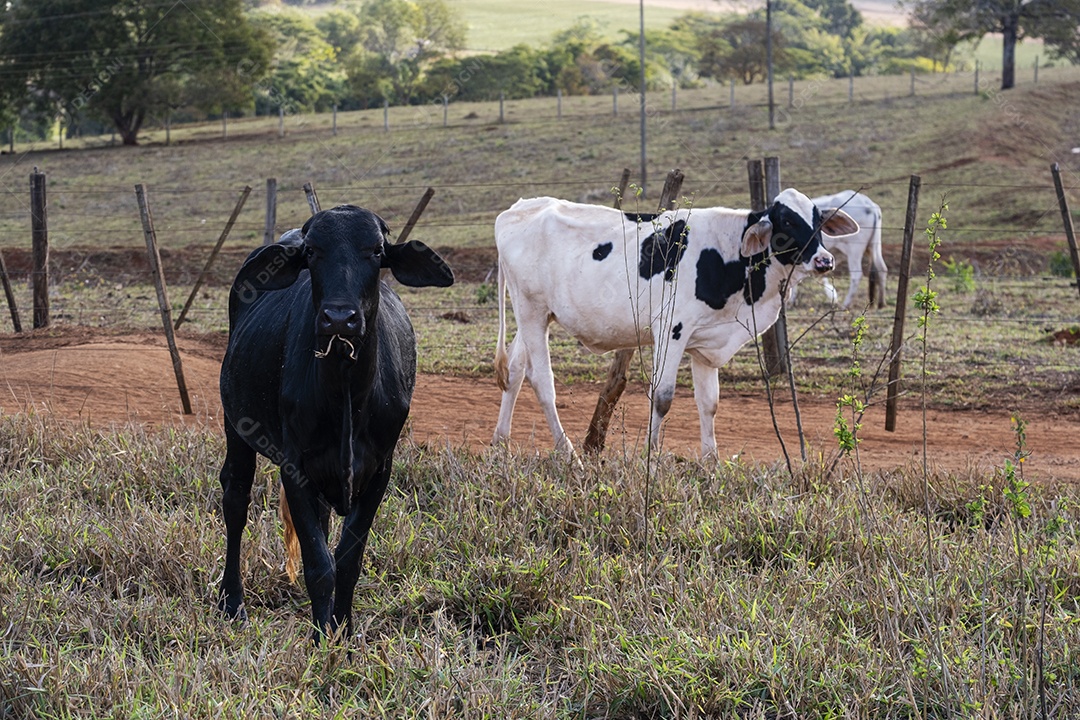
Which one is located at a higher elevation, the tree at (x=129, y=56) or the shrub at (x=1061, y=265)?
the tree at (x=129, y=56)

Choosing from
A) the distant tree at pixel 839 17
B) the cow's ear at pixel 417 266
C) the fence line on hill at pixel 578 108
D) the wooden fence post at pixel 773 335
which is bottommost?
the wooden fence post at pixel 773 335

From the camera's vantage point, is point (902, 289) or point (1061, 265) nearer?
point (902, 289)

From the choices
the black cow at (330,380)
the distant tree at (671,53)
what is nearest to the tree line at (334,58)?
the distant tree at (671,53)

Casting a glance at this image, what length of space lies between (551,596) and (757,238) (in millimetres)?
3491

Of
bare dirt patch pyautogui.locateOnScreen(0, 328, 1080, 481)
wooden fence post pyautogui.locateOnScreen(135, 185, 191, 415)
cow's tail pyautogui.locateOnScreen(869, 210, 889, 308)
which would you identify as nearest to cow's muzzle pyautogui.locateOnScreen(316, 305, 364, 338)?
bare dirt patch pyautogui.locateOnScreen(0, 328, 1080, 481)

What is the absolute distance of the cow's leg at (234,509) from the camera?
17.0ft

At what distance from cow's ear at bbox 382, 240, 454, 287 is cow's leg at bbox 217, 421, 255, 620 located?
1.41 meters

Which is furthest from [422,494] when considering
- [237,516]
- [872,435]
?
[872,435]

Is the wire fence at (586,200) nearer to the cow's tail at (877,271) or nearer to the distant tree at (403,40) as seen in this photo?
the cow's tail at (877,271)

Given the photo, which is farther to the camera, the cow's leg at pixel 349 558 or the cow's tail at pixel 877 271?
the cow's tail at pixel 877 271

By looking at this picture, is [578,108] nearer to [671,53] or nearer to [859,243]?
[859,243]

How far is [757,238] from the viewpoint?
7.71 metres

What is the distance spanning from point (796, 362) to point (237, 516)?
26.1 ft

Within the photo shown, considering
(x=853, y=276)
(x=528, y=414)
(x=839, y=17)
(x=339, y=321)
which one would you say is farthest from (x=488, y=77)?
(x=339, y=321)
